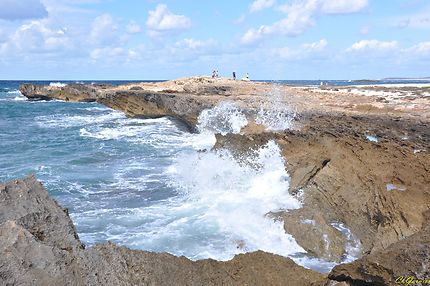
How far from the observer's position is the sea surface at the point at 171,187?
8383 millimetres

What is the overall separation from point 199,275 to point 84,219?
5.98 meters

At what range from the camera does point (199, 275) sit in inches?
180

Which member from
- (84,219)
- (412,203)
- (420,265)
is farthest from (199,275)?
(84,219)

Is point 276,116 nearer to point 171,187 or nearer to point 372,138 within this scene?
point 171,187

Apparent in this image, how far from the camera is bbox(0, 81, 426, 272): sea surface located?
330 inches

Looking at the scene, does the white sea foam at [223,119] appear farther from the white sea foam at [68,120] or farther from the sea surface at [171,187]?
the white sea foam at [68,120]

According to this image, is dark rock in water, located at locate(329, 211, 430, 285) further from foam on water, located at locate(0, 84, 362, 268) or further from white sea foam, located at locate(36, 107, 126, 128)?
white sea foam, located at locate(36, 107, 126, 128)

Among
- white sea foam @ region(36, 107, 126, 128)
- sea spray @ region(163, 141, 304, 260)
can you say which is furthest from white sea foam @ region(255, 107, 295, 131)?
white sea foam @ region(36, 107, 126, 128)

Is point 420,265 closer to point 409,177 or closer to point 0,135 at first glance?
point 409,177

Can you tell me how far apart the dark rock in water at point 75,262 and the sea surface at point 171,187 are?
2.58 metres

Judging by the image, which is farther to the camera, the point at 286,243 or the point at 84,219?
the point at 84,219

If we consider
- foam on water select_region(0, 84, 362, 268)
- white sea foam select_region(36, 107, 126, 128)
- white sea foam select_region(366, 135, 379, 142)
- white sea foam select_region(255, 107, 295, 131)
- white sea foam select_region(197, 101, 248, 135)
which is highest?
white sea foam select_region(366, 135, 379, 142)

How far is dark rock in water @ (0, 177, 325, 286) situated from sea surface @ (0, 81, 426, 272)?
258 centimetres

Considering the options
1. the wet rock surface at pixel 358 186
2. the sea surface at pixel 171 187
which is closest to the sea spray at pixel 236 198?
the sea surface at pixel 171 187
